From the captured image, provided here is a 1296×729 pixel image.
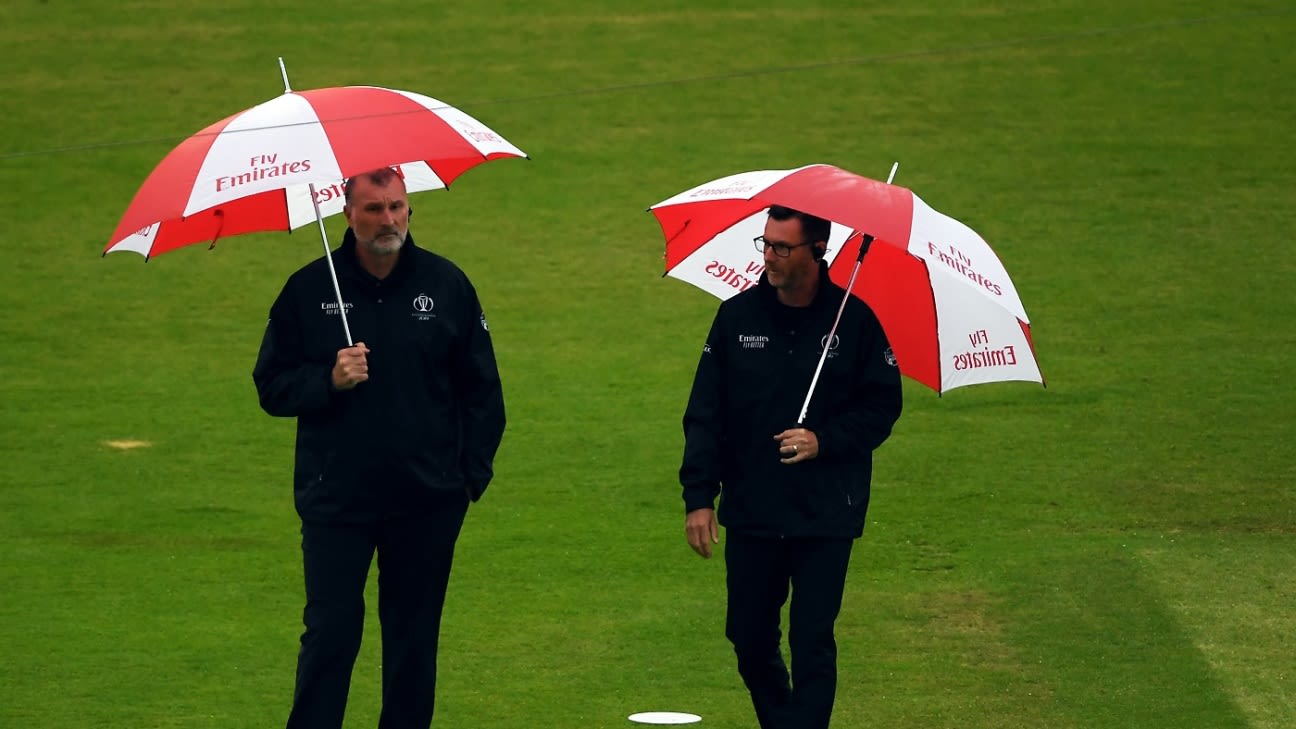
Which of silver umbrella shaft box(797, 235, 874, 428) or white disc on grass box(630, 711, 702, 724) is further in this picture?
white disc on grass box(630, 711, 702, 724)

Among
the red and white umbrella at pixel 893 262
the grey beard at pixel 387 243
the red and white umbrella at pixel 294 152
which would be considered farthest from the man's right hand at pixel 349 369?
the red and white umbrella at pixel 893 262

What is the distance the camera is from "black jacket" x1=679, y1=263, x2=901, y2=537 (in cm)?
615

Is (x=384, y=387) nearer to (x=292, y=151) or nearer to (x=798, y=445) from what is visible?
(x=292, y=151)

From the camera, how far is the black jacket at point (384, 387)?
5.99 m

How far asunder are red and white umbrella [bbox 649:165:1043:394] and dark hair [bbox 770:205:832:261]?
0.07 m

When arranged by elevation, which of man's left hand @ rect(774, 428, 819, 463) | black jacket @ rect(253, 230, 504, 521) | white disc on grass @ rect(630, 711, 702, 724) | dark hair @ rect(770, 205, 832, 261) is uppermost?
dark hair @ rect(770, 205, 832, 261)

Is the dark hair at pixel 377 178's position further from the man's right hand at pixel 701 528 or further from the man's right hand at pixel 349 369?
the man's right hand at pixel 701 528

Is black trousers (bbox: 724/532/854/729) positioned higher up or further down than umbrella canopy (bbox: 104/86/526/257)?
further down

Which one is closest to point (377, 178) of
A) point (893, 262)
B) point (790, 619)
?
point (893, 262)

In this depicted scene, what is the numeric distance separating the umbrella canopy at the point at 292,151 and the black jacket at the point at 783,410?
95 cm

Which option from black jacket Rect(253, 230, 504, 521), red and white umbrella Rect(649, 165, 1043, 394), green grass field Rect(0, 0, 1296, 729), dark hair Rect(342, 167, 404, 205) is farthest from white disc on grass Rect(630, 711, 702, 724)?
dark hair Rect(342, 167, 404, 205)

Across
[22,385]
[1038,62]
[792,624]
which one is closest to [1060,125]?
[1038,62]

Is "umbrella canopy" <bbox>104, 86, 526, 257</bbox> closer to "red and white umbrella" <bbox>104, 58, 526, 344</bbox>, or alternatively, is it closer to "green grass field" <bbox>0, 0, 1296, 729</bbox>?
"red and white umbrella" <bbox>104, 58, 526, 344</bbox>

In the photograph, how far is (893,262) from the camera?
6621 millimetres
